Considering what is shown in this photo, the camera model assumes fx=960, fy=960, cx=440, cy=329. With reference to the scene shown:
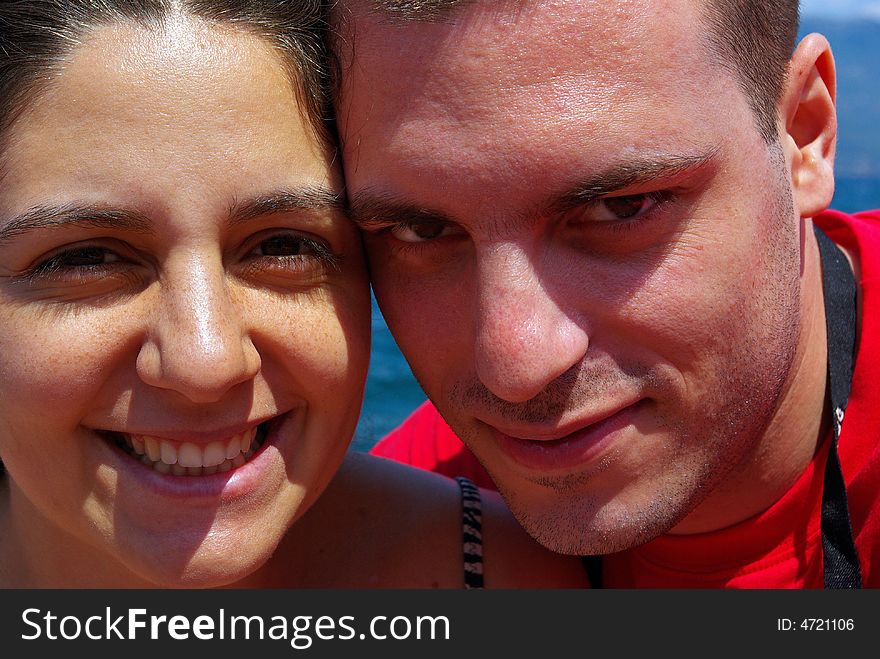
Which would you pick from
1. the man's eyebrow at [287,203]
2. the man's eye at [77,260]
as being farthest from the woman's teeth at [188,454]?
the man's eyebrow at [287,203]

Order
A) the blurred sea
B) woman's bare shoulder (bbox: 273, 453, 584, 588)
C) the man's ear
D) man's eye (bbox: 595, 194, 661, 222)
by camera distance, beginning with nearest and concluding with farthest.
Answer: man's eye (bbox: 595, 194, 661, 222) < the man's ear < woman's bare shoulder (bbox: 273, 453, 584, 588) < the blurred sea

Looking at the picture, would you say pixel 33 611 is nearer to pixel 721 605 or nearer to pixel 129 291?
pixel 129 291

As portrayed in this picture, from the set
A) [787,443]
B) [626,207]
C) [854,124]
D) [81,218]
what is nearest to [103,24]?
[81,218]

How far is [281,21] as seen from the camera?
2273 millimetres

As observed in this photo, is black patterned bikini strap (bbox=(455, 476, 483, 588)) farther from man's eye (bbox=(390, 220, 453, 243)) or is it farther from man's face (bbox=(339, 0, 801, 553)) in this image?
man's eye (bbox=(390, 220, 453, 243))

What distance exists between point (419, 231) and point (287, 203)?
36 cm

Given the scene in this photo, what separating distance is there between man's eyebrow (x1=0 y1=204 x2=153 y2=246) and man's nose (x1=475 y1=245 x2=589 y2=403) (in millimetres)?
753

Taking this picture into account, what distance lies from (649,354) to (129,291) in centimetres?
121

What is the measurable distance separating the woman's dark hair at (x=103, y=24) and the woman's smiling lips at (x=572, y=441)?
2.92 ft

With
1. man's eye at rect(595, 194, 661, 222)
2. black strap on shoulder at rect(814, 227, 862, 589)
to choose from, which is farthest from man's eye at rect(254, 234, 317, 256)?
black strap on shoulder at rect(814, 227, 862, 589)

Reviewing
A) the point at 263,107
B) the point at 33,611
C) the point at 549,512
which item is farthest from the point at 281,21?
the point at 33,611

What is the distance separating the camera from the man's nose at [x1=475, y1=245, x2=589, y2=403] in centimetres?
213

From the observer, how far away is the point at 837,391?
109 inches

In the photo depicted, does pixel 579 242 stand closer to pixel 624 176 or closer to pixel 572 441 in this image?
pixel 624 176
